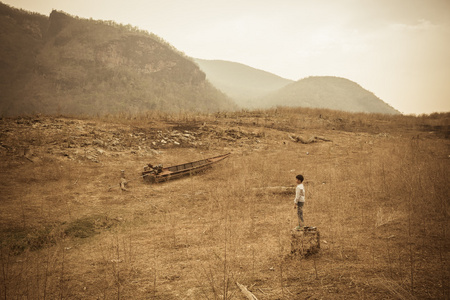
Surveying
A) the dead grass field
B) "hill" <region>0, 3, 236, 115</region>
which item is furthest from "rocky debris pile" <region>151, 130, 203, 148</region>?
"hill" <region>0, 3, 236, 115</region>

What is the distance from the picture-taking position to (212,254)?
5.16 metres

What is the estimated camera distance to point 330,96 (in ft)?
240

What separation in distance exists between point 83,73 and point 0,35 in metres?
16.7

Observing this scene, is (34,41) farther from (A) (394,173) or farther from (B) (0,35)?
(A) (394,173)

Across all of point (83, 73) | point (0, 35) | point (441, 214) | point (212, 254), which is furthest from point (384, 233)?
point (0, 35)

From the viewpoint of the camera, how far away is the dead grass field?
399 cm

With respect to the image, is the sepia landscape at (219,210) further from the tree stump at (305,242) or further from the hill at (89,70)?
the hill at (89,70)

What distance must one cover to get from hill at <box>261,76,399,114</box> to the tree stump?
6344 cm

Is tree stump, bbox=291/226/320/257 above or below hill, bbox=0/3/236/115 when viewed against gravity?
below

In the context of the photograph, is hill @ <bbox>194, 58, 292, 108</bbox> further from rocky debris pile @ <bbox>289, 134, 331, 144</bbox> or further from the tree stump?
the tree stump

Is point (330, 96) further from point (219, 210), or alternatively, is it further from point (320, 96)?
point (219, 210)

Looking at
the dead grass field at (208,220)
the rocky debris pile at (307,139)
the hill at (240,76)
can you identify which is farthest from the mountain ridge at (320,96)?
the dead grass field at (208,220)

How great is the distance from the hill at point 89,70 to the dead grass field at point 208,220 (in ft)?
82.2

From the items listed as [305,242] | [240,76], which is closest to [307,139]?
Answer: [305,242]
